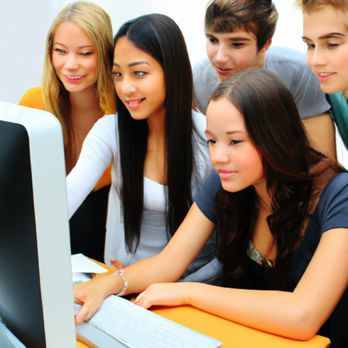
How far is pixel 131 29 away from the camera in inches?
60.6

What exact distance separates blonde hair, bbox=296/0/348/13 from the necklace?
0.72m

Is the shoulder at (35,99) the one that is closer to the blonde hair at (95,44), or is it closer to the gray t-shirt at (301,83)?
the blonde hair at (95,44)

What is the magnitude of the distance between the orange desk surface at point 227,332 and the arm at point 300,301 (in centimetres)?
1

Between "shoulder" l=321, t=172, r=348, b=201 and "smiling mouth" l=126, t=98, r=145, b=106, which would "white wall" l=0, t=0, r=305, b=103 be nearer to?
"smiling mouth" l=126, t=98, r=145, b=106

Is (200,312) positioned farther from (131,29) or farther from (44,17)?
(44,17)

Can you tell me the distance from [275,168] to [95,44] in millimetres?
963

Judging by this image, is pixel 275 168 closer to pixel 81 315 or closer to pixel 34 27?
pixel 81 315

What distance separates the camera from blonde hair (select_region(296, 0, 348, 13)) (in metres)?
1.39

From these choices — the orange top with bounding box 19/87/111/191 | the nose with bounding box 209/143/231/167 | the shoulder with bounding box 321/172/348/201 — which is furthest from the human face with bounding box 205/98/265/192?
the orange top with bounding box 19/87/111/191

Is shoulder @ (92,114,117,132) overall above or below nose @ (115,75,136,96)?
below

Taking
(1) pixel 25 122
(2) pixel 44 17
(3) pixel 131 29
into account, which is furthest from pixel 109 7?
(1) pixel 25 122

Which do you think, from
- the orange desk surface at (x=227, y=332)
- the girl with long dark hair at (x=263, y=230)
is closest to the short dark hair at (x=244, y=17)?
the girl with long dark hair at (x=263, y=230)

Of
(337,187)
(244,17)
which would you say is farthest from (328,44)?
(337,187)

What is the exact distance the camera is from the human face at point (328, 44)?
→ 55.9 inches
